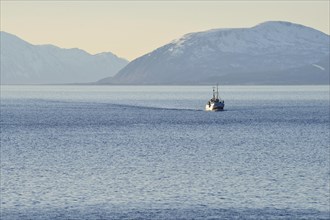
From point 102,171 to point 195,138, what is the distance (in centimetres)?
6198

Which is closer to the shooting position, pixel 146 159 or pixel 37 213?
pixel 37 213

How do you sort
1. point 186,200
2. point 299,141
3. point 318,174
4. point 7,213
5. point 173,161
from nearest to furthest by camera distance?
point 7,213, point 186,200, point 318,174, point 173,161, point 299,141

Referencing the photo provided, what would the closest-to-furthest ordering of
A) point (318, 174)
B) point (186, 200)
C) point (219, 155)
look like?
point (186, 200), point (318, 174), point (219, 155)

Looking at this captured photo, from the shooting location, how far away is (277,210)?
7350cm

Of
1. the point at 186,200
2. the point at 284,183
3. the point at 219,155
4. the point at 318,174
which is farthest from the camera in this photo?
the point at 219,155

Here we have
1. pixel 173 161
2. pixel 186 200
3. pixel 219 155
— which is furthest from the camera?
pixel 219 155

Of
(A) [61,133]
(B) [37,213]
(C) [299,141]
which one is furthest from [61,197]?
(A) [61,133]

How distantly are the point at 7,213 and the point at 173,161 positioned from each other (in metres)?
46.5

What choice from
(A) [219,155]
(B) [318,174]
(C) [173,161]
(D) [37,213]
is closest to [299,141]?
(A) [219,155]

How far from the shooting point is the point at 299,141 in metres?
154

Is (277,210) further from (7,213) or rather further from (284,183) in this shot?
(7,213)

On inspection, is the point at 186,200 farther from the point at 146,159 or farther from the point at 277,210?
the point at 146,159

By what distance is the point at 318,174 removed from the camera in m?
98.5

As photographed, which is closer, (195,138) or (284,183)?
(284,183)
